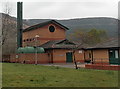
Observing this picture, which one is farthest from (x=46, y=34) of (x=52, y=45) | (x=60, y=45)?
(x=60, y=45)

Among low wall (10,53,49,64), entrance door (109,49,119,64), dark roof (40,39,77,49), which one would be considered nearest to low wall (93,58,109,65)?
entrance door (109,49,119,64)

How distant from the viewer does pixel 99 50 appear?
111ft

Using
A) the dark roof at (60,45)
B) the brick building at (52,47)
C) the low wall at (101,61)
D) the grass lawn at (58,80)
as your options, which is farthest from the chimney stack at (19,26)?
the grass lawn at (58,80)

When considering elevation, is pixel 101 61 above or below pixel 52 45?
below

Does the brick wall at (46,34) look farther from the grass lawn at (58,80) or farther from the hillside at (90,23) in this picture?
the hillside at (90,23)

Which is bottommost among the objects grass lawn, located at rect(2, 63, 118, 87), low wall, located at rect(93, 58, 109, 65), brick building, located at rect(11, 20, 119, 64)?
grass lawn, located at rect(2, 63, 118, 87)

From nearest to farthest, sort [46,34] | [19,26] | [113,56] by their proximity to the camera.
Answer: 1. [113,56]
2. [46,34]
3. [19,26]

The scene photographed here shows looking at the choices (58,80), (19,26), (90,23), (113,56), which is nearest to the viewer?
(58,80)

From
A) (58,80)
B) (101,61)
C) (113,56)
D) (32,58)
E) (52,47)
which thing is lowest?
(58,80)

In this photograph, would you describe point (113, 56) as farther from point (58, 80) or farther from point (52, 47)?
point (58, 80)

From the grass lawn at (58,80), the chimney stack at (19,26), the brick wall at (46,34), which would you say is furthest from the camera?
the chimney stack at (19,26)

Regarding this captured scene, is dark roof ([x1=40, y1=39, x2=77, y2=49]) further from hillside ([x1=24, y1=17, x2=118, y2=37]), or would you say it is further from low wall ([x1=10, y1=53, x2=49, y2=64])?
hillside ([x1=24, y1=17, x2=118, y2=37])

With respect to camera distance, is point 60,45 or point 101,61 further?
point 60,45

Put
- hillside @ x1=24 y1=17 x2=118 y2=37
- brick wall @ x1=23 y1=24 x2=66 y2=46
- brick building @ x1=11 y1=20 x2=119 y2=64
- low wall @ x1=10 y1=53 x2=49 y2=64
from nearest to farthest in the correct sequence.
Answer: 1. low wall @ x1=10 y1=53 x2=49 y2=64
2. brick building @ x1=11 y1=20 x2=119 y2=64
3. brick wall @ x1=23 y1=24 x2=66 y2=46
4. hillside @ x1=24 y1=17 x2=118 y2=37
